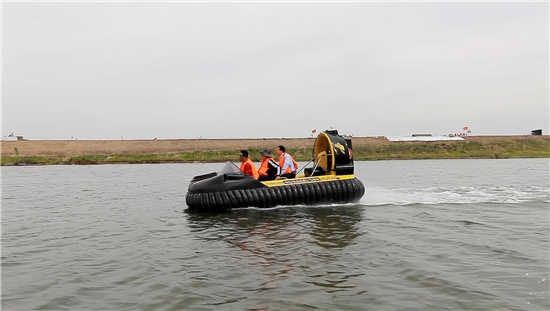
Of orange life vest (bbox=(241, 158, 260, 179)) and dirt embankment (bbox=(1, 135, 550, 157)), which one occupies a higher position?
dirt embankment (bbox=(1, 135, 550, 157))

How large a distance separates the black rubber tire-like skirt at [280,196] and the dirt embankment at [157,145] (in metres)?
26.2

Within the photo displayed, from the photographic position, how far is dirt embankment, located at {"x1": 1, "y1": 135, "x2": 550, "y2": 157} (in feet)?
113

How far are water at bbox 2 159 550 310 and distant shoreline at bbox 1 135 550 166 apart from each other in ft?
76.6

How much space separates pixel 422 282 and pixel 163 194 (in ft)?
31.2

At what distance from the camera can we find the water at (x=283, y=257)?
381cm

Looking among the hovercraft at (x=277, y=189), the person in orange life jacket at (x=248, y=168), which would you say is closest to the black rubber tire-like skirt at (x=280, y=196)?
the hovercraft at (x=277, y=189)

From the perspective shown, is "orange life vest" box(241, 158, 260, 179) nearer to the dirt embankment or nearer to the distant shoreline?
the distant shoreline

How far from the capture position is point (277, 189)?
9.01 metres

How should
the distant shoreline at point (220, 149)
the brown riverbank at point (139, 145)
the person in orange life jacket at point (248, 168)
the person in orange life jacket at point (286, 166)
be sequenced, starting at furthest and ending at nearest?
the brown riverbank at point (139, 145) → the distant shoreline at point (220, 149) → the person in orange life jacket at point (286, 166) → the person in orange life jacket at point (248, 168)

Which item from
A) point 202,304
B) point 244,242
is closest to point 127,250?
point 244,242

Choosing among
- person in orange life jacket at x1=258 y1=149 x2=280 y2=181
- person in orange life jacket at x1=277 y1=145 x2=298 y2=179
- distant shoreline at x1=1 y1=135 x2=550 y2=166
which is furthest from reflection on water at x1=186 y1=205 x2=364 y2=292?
distant shoreline at x1=1 y1=135 x2=550 y2=166

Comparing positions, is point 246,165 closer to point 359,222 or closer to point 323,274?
point 359,222

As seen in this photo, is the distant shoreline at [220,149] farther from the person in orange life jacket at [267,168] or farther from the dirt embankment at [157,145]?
the person in orange life jacket at [267,168]

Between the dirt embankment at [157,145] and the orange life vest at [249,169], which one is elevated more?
the dirt embankment at [157,145]
